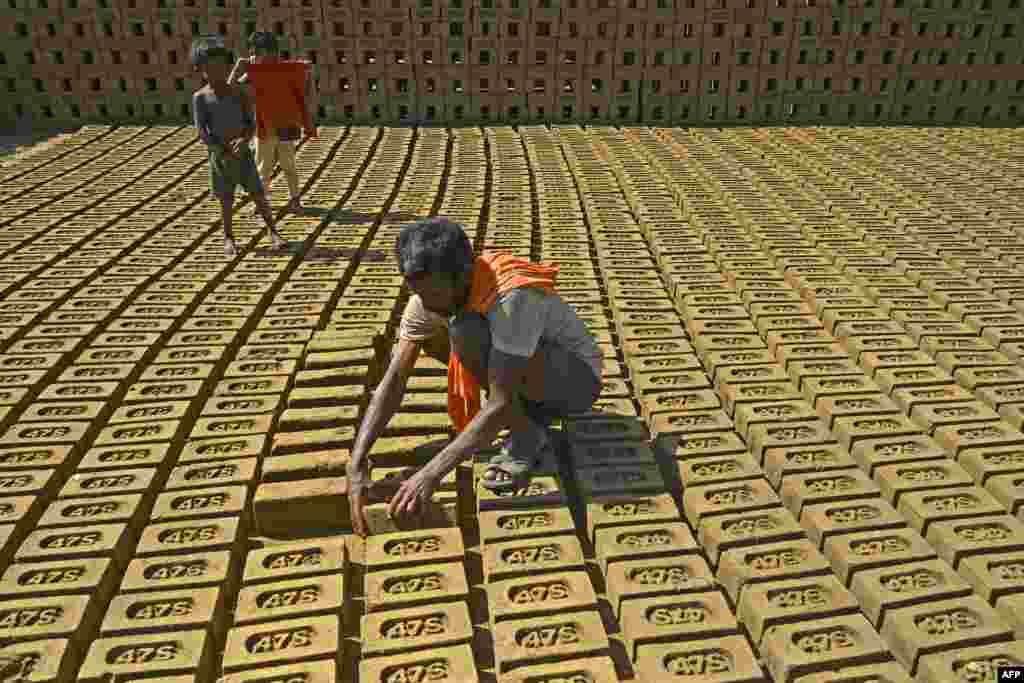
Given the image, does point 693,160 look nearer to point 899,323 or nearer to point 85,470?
point 899,323

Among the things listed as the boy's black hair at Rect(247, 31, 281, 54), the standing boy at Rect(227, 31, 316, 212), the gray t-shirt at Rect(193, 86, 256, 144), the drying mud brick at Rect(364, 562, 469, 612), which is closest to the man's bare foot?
the gray t-shirt at Rect(193, 86, 256, 144)

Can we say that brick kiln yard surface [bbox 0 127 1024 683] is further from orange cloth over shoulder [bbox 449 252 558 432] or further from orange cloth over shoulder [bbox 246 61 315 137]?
orange cloth over shoulder [bbox 246 61 315 137]

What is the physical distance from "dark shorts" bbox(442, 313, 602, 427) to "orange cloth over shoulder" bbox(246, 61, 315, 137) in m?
4.29

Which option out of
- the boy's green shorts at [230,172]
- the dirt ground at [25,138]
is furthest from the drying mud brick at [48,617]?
the dirt ground at [25,138]

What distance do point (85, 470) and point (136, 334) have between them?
1.30 meters

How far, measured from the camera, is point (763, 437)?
11.1 ft

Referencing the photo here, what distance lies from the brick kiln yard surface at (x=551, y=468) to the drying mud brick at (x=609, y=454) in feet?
0.06

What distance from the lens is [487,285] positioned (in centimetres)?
270

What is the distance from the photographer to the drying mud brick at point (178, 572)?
2.57 metres

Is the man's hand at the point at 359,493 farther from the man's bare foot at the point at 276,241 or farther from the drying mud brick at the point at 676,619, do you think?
the man's bare foot at the point at 276,241

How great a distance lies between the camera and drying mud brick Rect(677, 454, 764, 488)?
311cm

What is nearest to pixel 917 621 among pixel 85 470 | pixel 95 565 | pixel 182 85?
pixel 95 565

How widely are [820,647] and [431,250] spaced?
188cm

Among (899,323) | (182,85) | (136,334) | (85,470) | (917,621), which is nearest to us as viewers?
(917,621)
